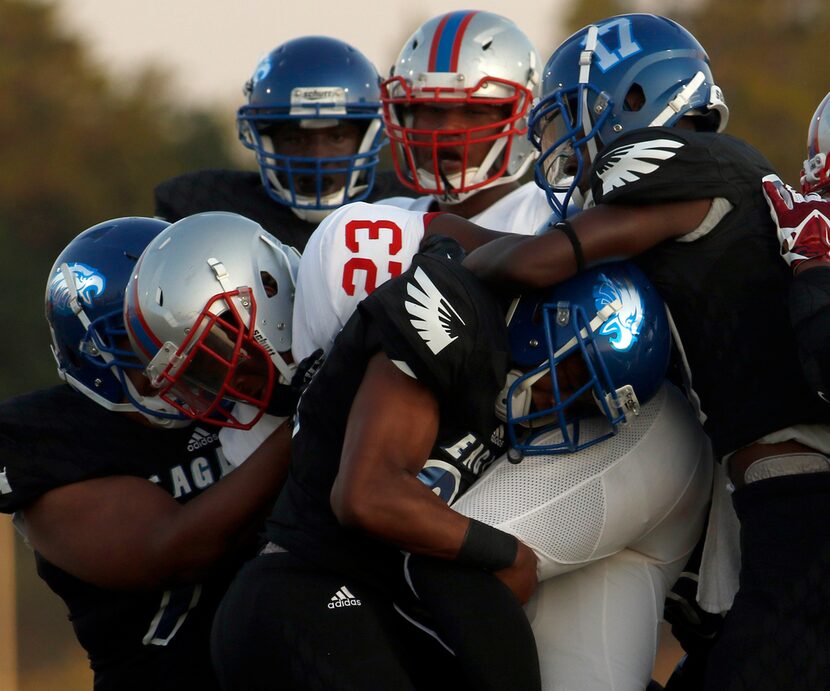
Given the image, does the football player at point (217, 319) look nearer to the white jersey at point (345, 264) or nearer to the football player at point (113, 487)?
the white jersey at point (345, 264)

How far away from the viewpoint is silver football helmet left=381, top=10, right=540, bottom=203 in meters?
4.25

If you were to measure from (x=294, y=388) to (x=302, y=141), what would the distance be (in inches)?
75.2

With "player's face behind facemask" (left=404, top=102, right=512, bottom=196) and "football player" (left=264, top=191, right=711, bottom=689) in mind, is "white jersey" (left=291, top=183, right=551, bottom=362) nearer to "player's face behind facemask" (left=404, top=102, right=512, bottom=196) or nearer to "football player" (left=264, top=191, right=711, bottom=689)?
"football player" (left=264, top=191, right=711, bottom=689)

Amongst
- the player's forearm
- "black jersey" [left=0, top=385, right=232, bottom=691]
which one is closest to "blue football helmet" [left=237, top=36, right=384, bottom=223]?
"black jersey" [left=0, top=385, right=232, bottom=691]

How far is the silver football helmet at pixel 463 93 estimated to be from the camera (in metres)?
4.25

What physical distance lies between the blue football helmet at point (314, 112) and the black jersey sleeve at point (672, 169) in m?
2.01

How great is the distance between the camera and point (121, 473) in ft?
11.2

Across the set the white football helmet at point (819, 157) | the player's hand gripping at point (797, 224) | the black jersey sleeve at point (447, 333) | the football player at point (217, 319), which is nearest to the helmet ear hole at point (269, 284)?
the football player at point (217, 319)

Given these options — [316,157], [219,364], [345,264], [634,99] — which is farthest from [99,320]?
[316,157]

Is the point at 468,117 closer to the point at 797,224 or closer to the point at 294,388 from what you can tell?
the point at 294,388

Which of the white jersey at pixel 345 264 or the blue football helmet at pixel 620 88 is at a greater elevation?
the blue football helmet at pixel 620 88

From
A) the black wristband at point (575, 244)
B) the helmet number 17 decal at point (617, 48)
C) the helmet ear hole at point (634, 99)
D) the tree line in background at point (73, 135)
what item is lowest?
the tree line in background at point (73, 135)

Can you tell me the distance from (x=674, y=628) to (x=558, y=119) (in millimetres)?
1230

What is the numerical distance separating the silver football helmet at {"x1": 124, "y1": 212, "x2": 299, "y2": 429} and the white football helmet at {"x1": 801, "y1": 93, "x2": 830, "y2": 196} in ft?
4.16
